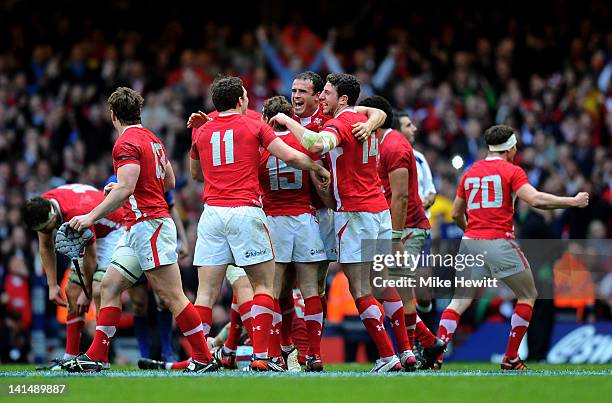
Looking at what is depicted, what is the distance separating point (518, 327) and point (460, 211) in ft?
4.88

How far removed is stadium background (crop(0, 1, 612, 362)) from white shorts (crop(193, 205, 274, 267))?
7.20 m

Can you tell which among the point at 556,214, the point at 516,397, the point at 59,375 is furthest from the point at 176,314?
the point at 556,214

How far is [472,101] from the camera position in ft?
71.4

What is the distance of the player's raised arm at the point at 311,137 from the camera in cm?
1090

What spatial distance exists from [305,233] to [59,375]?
2.70 metres

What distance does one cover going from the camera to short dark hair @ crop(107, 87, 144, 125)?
1128cm

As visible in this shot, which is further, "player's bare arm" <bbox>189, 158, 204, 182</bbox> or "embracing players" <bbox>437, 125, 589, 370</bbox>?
"embracing players" <bbox>437, 125, 589, 370</bbox>

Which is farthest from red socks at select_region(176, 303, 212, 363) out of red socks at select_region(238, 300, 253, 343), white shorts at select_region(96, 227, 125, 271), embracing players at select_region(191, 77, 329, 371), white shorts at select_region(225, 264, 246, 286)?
white shorts at select_region(96, 227, 125, 271)

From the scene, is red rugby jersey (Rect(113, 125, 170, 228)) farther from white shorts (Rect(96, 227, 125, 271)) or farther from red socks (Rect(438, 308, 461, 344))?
red socks (Rect(438, 308, 461, 344))

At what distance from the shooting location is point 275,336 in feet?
38.4

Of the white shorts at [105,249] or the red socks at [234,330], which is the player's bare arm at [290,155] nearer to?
the red socks at [234,330]

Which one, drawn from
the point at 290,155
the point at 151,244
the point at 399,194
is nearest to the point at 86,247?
the point at 151,244

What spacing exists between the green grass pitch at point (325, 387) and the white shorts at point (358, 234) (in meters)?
1.14

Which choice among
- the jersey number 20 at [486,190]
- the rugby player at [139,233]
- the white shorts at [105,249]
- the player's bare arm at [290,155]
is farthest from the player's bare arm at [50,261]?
the jersey number 20 at [486,190]
